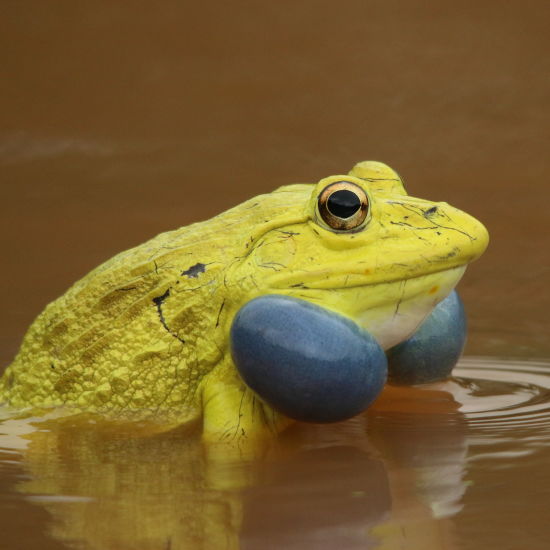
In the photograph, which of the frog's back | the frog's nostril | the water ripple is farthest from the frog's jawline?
the water ripple

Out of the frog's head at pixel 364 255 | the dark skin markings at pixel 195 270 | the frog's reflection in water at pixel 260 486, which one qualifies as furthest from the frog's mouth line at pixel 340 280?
the frog's reflection in water at pixel 260 486

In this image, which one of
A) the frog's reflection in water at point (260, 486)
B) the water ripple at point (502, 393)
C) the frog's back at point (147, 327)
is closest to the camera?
the frog's reflection in water at point (260, 486)

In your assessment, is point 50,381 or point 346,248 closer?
point 346,248

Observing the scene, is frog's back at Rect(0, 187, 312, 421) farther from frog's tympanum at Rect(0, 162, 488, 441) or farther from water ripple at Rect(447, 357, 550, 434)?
water ripple at Rect(447, 357, 550, 434)

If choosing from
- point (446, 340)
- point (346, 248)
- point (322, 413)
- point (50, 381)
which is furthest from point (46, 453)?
point (446, 340)

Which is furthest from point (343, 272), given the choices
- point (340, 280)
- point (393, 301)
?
point (393, 301)

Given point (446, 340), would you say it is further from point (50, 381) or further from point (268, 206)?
point (50, 381)

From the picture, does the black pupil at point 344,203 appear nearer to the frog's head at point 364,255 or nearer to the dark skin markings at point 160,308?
the frog's head at point 364,255
